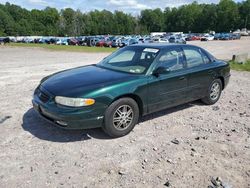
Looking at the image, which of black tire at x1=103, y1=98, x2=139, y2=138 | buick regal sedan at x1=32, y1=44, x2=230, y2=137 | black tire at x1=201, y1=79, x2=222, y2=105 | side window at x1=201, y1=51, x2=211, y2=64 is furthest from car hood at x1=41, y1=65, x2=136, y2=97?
black tire at x1=201, y1=79, x2=222, y2=105

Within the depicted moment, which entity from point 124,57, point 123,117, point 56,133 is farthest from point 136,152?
point 124,57

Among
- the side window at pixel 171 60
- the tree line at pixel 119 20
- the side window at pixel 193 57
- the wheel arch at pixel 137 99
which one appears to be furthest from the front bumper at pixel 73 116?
the tree line at pixel 119 20

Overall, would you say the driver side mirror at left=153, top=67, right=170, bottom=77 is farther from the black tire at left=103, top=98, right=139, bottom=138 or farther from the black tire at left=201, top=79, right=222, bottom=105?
the black tire at left=201, top=79, right=222, bottom=105

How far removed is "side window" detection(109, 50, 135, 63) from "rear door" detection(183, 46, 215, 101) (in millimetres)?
1166

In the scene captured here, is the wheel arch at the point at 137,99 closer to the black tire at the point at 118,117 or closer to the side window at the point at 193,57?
the black tire at the point at 118,117

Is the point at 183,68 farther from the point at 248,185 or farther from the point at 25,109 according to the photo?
the point at 25,109

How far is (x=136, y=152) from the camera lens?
3.99 m

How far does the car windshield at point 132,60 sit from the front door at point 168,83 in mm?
202

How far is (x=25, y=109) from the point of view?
5.81 m

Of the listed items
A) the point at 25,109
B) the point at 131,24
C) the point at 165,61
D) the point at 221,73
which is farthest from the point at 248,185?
the point at 131,24

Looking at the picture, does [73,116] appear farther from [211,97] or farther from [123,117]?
[211,97]

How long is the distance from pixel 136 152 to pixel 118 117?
28.5 inches

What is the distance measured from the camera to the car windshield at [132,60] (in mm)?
4938

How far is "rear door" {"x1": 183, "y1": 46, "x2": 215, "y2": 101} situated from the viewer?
5504mm
